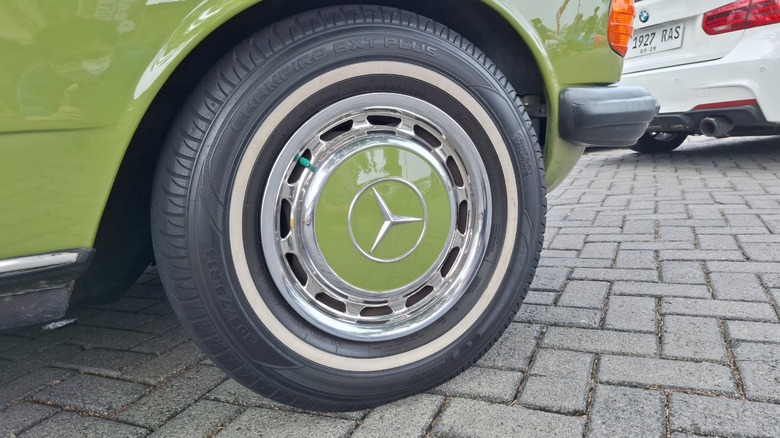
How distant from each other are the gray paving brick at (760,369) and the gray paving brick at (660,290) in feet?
1.46

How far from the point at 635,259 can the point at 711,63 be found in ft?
8.78

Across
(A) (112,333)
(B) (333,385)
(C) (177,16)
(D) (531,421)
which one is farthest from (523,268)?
(A) (112,333)

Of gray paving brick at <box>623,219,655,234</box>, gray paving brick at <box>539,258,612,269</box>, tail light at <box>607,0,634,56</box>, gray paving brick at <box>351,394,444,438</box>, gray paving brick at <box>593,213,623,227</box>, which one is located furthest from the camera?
gray paving brick at <box>593,213,623,227</box>

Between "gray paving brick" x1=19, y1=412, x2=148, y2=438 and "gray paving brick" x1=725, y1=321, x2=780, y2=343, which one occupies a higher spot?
"gray paving brick" x1=725, y1=321, x2=780, y2=343

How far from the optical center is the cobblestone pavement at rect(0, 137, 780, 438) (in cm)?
136

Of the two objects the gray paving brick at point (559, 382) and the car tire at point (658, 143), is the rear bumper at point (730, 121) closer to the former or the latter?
the car tire at point (658, 143)

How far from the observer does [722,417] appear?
51.3 inches

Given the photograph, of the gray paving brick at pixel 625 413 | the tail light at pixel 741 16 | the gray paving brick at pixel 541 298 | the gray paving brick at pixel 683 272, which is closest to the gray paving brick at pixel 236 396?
the gray paving brick at pixel 625 413

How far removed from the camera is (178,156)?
1.25 m

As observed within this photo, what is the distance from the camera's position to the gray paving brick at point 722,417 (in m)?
1.25

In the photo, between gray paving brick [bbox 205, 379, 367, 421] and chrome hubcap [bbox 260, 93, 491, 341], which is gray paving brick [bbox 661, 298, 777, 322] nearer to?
chrome hubcap [bbox 260, 93, 491, 341]

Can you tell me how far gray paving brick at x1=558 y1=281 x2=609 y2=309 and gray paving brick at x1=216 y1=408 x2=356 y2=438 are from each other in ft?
3.45

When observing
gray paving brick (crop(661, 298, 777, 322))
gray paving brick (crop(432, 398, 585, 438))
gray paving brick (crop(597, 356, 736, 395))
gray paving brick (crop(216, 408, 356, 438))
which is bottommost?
gray paving brick (crop(216, 408, 356, 438))

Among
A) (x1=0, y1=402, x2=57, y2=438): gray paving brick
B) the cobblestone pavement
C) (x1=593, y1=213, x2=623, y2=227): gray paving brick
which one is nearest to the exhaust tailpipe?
(x1=593, y1=213, x2=623, y2=227): gray paving brick
